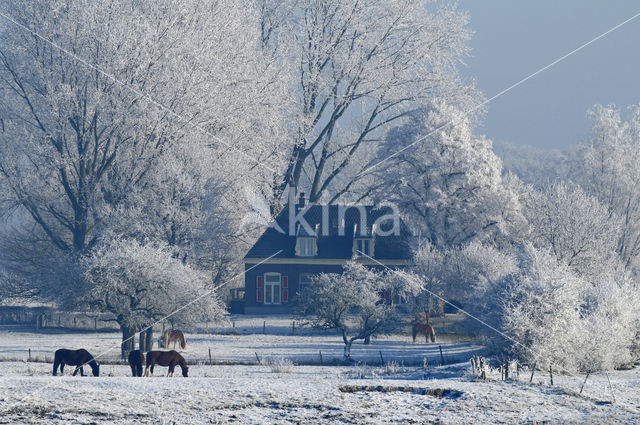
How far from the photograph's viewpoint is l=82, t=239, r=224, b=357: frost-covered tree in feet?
130

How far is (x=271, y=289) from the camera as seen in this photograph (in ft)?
210

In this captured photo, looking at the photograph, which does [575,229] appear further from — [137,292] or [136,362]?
[136,362]

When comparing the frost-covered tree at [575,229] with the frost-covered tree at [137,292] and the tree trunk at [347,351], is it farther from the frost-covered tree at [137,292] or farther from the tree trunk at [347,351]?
the frost-covered tree at [137,292]

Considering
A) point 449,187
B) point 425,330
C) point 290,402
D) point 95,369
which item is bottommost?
point 290,402

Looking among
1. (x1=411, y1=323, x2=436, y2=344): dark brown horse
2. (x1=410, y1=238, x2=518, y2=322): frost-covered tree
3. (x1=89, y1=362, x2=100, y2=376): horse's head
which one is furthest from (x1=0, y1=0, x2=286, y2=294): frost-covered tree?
(x1=89, y1=362, x2=100, y2=376): horse's head

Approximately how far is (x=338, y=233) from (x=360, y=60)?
39.6 feet

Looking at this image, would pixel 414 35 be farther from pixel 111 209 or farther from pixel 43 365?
pixel 43 365

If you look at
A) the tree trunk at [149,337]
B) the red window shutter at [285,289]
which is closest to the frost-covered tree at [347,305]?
the tree trunk at [149,337]

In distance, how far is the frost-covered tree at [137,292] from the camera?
3962cm

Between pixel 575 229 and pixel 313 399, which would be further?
pixel 575 229

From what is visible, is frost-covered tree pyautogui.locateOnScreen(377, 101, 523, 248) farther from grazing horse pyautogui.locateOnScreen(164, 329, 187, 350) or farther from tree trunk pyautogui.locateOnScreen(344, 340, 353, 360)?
grazing horse pyautogui.locateOnScreen(164, 329, 187, 350)

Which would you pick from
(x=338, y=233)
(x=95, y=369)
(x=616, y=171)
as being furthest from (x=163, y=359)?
(x=616, y=171)

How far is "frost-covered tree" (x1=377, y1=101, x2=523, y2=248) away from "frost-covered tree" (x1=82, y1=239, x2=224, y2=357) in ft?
70.8

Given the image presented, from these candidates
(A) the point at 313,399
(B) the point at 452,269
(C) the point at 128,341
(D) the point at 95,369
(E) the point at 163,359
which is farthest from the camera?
(B) the point at 452,269
